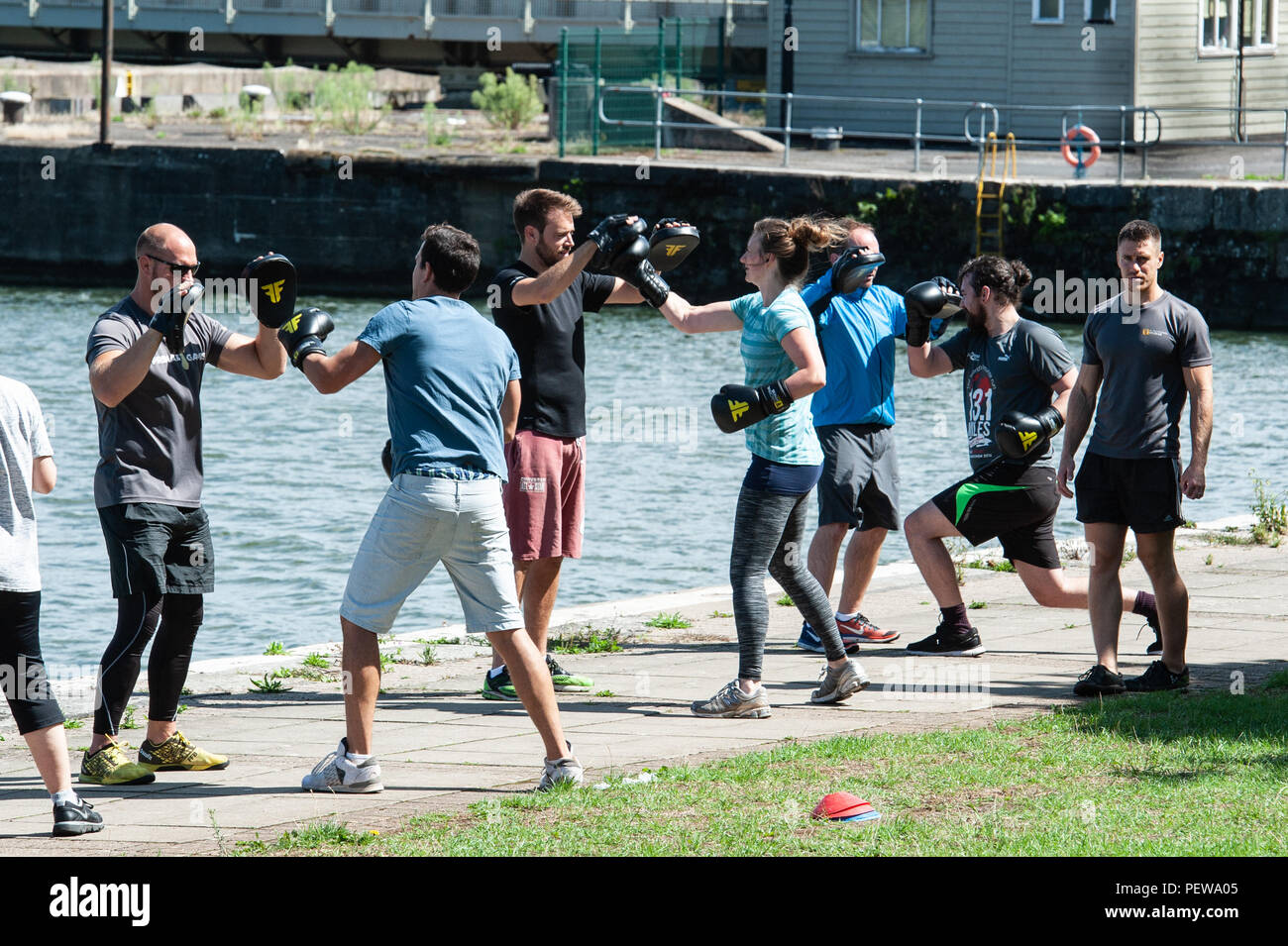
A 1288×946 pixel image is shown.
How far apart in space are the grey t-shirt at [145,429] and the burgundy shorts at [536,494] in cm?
164

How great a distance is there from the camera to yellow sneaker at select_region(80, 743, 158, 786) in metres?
6.47

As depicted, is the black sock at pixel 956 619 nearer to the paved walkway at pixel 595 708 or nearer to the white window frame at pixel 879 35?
the paved walkway at pixel 595 708

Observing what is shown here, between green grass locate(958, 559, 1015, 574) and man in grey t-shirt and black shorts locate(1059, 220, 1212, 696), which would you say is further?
green grass locate(958, 559, 1015, 574)

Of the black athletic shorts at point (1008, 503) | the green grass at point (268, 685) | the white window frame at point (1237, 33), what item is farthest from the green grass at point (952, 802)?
the white window frame at point (1237, 33)

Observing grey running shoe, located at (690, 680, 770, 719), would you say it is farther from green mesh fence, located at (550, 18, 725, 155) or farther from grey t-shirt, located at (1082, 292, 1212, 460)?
green mesh fence, located at (550, 18, 725, 155)

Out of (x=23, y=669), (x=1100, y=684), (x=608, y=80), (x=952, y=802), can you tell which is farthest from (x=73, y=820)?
(x=608, y=80)

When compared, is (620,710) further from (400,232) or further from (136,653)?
(400,232)

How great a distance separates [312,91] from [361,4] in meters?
10.6

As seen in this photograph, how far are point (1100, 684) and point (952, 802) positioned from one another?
6.93ft

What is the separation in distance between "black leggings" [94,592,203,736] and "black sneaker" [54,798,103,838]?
858mm

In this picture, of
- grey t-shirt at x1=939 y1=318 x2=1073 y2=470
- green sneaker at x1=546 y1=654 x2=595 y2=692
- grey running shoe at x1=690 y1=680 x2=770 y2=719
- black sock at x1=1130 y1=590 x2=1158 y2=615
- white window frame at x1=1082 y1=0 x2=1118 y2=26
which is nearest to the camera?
grey running shoe at x1=690 y1=680 x2=770 y2=719

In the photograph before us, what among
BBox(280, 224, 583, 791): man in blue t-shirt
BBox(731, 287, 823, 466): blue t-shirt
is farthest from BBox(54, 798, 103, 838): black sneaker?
BBox(731, 287, 823, 466): blue t-shirt
